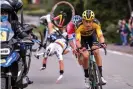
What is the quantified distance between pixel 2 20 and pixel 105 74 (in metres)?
6.38

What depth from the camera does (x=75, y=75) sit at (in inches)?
565

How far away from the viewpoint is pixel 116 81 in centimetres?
1291

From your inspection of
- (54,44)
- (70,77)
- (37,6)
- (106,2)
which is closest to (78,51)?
(54,44)

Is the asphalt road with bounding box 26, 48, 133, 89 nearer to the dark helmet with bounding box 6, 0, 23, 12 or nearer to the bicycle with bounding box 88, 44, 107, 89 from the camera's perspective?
the bicycle with bounding box 88, 44, 107, 89

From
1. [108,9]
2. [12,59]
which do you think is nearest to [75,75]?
[12,59]

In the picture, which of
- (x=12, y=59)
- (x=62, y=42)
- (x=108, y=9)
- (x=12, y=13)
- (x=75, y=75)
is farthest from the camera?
(x=108, y=9)

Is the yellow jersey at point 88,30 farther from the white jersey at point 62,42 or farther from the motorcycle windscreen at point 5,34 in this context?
the white jersey at point 62,42

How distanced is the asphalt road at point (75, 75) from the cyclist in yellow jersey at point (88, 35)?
159cm

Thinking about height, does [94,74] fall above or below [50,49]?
below

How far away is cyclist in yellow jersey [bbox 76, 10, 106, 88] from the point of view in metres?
10.0

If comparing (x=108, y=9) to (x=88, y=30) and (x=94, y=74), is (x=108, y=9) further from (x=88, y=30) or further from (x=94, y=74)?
(x=94, y=74)

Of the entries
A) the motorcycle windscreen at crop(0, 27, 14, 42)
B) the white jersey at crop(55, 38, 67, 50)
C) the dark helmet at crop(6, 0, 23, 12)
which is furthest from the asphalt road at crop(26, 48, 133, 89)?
the motorcycle windscreen at crop(0, 27, 14, 42)

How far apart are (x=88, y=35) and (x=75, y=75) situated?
155 inches

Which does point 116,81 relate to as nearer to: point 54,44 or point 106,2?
point 54,44
